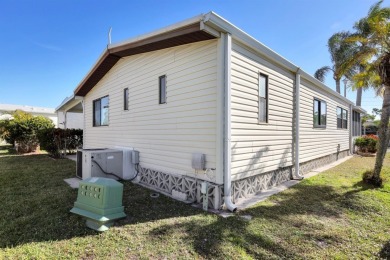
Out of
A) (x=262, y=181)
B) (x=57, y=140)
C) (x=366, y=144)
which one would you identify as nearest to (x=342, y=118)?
(x=366, y=144)

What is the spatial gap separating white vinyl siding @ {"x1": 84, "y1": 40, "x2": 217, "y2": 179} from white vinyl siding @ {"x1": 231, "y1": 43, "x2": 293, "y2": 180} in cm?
57

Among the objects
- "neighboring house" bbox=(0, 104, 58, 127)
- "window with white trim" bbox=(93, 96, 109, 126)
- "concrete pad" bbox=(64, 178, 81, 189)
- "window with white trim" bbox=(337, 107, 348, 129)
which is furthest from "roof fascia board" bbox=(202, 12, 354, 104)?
"neighboring house" bbox=(0, 104, 58, 127)

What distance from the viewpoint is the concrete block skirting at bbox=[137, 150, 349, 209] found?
4.49 metres

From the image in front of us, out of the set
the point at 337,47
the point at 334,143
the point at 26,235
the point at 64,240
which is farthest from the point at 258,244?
the point at 337,47

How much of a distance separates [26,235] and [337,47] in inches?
1181

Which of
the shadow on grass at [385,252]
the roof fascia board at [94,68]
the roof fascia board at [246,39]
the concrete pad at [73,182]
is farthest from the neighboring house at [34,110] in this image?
the shadow on grass at [385,252]

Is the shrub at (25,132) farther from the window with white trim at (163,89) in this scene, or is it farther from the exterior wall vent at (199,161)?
the exterior wall vent at (199,161)

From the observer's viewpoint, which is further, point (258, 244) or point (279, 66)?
point (279, 66)

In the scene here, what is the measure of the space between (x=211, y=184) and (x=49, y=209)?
10.5 feet

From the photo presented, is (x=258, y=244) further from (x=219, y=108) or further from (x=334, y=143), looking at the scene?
(x=334, y=143)

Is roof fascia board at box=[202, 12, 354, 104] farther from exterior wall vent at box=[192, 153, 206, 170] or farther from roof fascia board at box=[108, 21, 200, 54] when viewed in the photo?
exterior wall vent at box=[192, 153, 206, 170]

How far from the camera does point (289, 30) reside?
10.9 m

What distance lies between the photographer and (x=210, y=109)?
4.52 meters

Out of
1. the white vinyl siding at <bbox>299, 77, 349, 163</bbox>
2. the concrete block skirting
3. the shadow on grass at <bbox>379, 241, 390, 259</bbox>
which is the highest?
the white vinyl siding at <bbox>299, 77, 349, 163</bbox>
